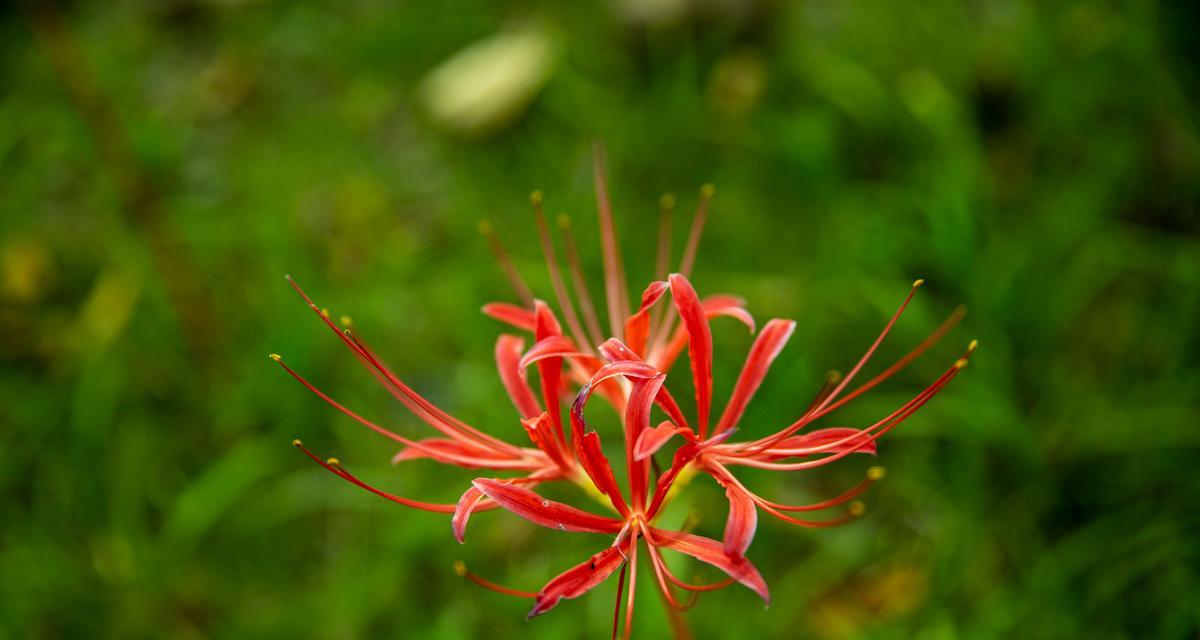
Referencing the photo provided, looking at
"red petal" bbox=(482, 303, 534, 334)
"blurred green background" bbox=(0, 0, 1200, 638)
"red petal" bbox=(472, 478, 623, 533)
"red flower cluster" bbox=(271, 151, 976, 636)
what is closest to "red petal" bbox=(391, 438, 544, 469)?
"red flower cluster" bbox=(271, 151, 976, 636)

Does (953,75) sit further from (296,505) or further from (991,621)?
(296,505)

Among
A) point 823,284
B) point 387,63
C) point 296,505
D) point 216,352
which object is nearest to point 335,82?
point 387,63

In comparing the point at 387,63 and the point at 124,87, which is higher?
the point at 387,63

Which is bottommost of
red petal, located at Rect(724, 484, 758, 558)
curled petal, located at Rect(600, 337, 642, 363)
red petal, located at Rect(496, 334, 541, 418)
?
red petal, located at Rect(496, 334, 541, 418)

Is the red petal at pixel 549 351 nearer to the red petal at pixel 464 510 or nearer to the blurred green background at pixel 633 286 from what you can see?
the red petal at pixel 464 510

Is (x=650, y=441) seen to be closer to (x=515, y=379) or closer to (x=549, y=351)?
(x=549, y=351)

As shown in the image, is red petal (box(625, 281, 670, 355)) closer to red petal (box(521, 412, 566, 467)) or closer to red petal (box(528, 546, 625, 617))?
red petal (box(521, 412, 566, 467))
